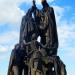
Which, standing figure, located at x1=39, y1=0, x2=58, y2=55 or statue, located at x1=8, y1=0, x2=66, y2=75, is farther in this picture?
standing figure, located at x1=39, y1=0, x2=58, y2=55

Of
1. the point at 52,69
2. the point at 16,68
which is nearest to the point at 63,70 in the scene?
the point at 52,69

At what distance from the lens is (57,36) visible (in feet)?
77.7

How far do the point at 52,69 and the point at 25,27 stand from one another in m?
2.36

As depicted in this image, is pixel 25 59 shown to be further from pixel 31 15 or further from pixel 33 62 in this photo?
pixel 31 15

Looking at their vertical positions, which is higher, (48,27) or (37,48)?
(48,27)

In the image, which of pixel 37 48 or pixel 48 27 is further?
pixel 48 27

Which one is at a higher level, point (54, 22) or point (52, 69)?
point (54, 22)

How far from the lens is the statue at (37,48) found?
2281 centimetres

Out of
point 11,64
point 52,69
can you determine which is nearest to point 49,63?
point 52,69

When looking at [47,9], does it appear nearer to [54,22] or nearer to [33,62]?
[54,22]

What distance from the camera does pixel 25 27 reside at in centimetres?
2352

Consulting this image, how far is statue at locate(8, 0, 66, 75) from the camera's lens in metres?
22.8

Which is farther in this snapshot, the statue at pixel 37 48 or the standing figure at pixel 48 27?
the standing figure at pixel 48 27

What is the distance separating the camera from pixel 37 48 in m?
23.1
